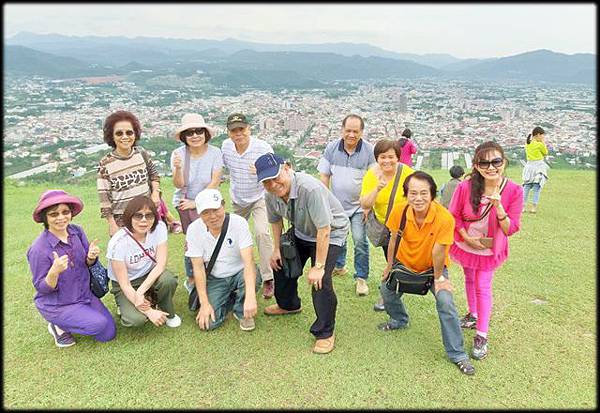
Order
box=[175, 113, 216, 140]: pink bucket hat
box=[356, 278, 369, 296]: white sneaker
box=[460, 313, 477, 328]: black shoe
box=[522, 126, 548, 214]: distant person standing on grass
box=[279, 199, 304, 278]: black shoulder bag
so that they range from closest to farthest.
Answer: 1. box=[279, 199, 304, 278]: black shoulder bag
2. box=[460, 313, 477, 328]: black shoe
3. box=[175, 113, 216, 140]: pink bucket hat
4. box=[356, 278, 369, 296]: white sneaker
5. box=[522, 126, 548, 214]: distant person standing on grass

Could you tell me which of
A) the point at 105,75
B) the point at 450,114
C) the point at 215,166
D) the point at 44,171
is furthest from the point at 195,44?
the point at 215,166

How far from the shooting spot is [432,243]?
3219 millimetres

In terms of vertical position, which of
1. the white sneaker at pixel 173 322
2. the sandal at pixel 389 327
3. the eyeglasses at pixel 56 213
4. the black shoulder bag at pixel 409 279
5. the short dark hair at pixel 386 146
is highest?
the short dark hair at pixel 386 146

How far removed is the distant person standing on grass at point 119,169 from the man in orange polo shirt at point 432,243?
8.45 ft

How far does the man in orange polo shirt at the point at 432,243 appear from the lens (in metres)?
3.10

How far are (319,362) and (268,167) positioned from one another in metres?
1.63

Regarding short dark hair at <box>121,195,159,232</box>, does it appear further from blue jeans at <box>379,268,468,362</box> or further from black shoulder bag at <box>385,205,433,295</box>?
blue jeans at <box>379,268,468,362</box>

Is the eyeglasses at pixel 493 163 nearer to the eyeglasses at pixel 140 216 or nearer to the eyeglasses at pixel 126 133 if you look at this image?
the eyeglasses at pixel 140 216

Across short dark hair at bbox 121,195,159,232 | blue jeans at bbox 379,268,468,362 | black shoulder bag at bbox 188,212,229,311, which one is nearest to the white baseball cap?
black shoulder bag at bbox 188,212,229,311

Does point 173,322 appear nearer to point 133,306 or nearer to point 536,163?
point 133,306

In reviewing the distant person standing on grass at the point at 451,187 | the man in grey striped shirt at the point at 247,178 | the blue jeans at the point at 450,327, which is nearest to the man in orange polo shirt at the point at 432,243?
the blue jeans at the point at 450,327

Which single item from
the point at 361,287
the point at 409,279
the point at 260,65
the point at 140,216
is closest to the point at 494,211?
the point at 409,279

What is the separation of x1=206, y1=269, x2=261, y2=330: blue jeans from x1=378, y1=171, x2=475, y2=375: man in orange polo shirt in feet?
5.11

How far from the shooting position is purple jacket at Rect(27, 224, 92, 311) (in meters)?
3.28
